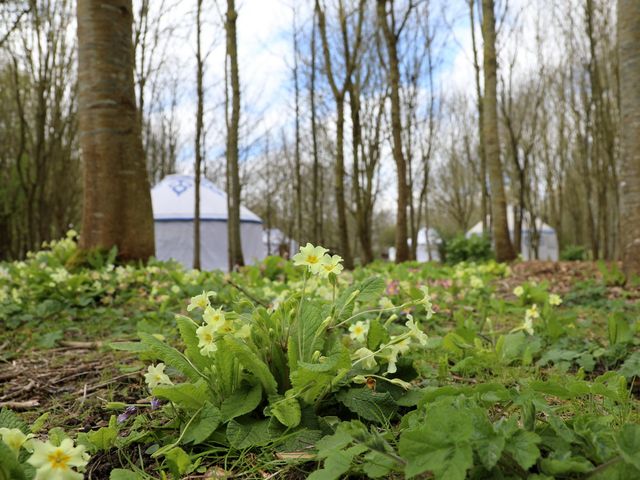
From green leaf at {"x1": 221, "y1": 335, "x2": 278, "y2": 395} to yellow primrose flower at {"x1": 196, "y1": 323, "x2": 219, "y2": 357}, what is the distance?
0.03 m

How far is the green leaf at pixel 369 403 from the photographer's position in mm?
1344

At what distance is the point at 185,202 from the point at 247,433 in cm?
1724

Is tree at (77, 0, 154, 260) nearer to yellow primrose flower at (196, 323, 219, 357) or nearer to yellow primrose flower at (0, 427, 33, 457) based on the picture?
yellow primrose flower at (196, 323, 219, 357)

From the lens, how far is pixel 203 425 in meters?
1.28

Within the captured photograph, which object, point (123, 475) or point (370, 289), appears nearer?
point (123, 475)

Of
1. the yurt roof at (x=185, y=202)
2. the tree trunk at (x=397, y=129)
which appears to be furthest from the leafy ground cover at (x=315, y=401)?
the yurt roof at (x=185, y=202)

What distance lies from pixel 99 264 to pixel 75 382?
278 cm

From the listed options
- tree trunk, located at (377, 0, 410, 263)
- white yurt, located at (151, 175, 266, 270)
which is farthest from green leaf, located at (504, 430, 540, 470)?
white yurt, located at (151, 175, 266, 270)

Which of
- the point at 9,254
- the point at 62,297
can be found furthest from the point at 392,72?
the point at 9,254

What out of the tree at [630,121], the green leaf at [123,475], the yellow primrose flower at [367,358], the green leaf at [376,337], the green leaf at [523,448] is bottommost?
the green leaf at [123,475]

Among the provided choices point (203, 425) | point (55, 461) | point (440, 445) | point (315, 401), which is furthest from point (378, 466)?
point (55, 461)

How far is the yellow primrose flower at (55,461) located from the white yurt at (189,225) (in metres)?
15.9

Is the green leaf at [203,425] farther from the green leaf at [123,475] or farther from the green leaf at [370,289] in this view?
the green leaf at [370,289]

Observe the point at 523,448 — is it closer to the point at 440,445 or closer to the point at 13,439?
the point at 440,445
